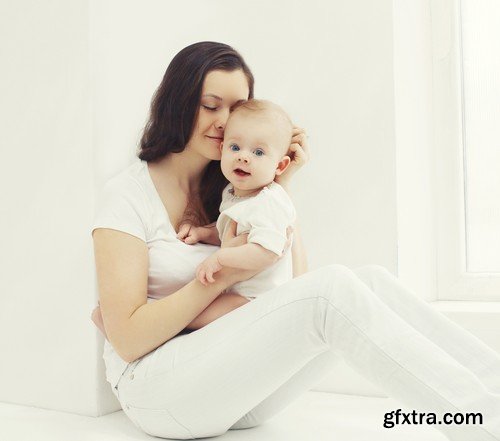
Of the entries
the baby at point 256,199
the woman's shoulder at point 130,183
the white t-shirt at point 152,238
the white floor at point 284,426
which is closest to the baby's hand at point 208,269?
the baby at point 256,199

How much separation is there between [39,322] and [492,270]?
4.53 feet

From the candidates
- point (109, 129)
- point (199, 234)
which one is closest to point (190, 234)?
point (199, 234)

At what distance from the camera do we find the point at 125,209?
1.52 m

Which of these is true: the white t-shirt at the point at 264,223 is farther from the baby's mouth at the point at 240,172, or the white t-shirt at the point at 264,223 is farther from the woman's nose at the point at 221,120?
the woman's nose at the point at 221,120

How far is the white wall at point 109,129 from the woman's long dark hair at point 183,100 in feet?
0.64

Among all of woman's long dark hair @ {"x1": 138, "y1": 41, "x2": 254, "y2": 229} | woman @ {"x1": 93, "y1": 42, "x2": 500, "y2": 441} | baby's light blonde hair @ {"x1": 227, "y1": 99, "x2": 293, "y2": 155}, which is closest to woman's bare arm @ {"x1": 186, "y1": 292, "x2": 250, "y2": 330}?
woman @ {"x1": 93, "y1": 42, "x2": 500, "y2": 441}

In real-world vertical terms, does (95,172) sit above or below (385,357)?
above

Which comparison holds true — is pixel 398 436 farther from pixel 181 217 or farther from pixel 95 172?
pixel 95 172

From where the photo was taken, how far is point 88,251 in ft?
5.77

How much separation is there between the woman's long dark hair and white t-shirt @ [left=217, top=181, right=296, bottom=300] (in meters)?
0.18

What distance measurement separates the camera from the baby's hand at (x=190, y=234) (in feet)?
5.20

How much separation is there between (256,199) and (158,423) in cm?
51

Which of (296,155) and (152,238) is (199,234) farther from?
(296,155)

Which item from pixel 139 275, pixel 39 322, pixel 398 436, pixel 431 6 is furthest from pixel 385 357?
pixel 431 6
